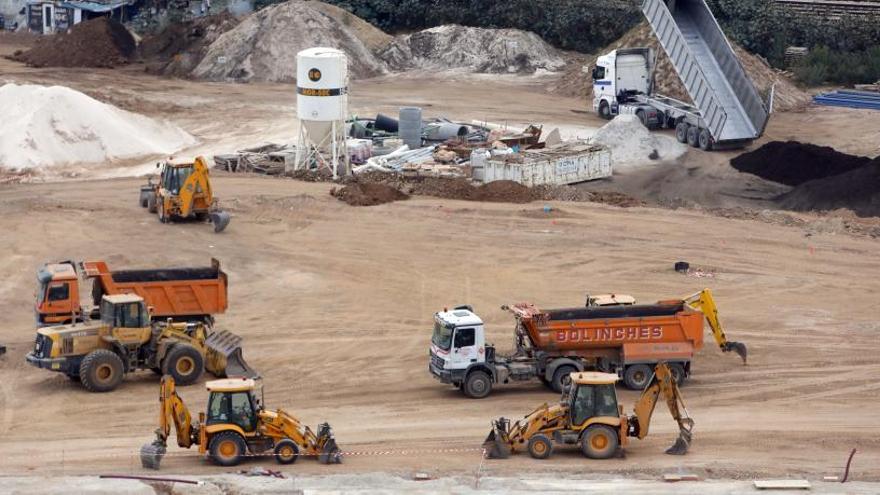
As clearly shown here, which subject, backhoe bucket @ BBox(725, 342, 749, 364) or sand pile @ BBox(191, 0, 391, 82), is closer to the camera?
backhoe bucket @ BBox(725, 342, 749, 364)

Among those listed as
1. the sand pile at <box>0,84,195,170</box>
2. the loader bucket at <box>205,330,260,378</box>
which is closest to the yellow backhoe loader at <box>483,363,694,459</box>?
the loader bucket at <box>205,330,260,378</box>

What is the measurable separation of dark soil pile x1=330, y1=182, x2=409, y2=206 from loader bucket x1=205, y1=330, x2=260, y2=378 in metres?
15.2

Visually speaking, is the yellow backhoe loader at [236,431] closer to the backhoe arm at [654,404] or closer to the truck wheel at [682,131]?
the backhoe arm at [654,404]

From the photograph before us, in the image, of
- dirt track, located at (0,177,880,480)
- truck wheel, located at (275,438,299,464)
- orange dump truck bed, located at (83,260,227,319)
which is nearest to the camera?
truck wheel, located at (275,438,299,464)

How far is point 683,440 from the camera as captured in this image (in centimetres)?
2469

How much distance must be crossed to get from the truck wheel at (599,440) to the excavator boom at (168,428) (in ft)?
20.5

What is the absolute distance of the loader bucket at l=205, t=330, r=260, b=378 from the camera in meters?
29.3

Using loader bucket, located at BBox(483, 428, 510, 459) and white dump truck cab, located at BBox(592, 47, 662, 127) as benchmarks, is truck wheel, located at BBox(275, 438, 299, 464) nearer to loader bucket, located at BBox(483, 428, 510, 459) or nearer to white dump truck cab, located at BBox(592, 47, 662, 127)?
loader bucket, located at BBox(483, 428, 510, 459)

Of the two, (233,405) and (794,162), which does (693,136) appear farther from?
(233,405)

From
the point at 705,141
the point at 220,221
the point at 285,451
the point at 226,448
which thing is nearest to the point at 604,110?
the point at 705,141

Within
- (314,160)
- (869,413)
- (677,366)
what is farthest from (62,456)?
(314,160)

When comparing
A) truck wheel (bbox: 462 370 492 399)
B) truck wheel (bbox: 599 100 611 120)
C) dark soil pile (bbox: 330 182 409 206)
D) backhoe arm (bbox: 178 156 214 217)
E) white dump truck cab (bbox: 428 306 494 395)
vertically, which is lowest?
truck wheel (bbox: 462 370 492 399)

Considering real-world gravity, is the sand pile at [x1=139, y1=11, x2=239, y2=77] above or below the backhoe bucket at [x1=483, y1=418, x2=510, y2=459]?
above

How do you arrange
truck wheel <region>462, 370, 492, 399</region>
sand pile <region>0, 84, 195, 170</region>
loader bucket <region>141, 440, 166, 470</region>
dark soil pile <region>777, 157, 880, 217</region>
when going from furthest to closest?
sand pile <region>0, 84, 195, 170</region>
dark soil pile <region>777, 157, 880, 217</region>
truck wheel <region>462, 370, 492, 399</region>
loader bucket <region>141, 440, 166, 470</region>
